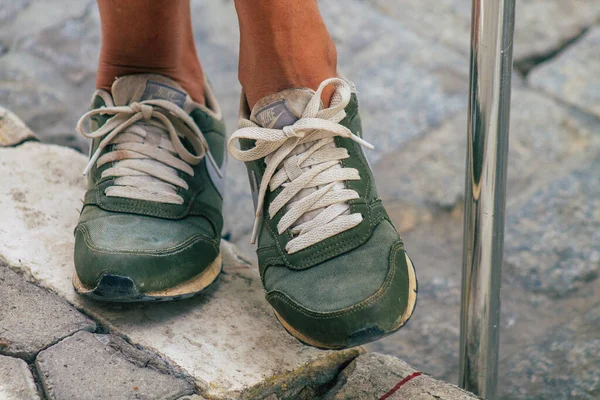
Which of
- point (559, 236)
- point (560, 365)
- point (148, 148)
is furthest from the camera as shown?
point (559, 236)

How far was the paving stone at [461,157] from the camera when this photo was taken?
1.75m

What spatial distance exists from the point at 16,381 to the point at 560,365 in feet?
3.06

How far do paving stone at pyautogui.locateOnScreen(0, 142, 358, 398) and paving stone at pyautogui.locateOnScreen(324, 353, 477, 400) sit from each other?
0.11ft

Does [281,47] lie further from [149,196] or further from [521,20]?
[521,20]

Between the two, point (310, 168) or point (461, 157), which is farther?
point (461, 157)

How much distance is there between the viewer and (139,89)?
3.46ft

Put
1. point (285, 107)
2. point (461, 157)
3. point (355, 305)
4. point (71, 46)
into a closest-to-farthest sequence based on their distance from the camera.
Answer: point (355, 305) → point (285, 107) → point (461, 157) → point (71, 46)

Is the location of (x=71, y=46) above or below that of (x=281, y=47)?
below

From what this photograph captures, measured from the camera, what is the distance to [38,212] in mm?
1114

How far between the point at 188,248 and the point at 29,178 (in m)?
0.46

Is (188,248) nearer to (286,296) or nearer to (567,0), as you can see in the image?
Result: (286,296)

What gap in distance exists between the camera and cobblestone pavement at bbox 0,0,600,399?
1.25 meters

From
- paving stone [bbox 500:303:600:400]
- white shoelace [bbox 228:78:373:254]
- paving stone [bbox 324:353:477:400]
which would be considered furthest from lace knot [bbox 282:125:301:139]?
paving stone [bbox 500:303:600:400]

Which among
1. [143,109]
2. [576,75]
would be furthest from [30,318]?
[576,75]
